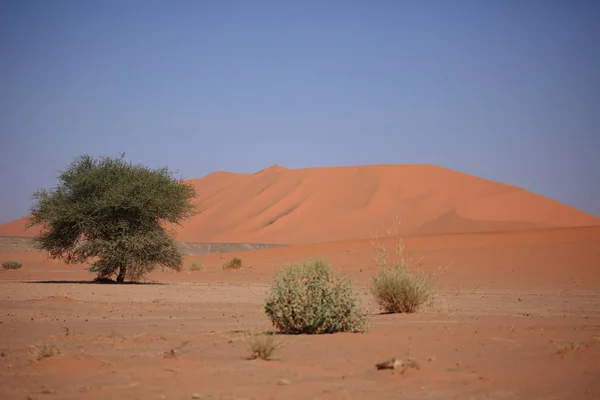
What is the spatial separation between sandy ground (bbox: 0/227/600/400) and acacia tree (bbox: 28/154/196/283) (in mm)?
4956

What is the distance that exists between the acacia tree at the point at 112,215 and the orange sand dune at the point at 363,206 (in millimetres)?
49739

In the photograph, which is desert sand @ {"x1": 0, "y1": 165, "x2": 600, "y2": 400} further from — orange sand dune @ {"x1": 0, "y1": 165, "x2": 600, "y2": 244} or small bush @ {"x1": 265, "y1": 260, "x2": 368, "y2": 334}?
orange sand dune @ {"x1": 0, "y1": 165, "x2": 600, "y2": 244}

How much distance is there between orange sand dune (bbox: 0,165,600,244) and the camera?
3145 inches

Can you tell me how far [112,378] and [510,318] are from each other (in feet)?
31.3

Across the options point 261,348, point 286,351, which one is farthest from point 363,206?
point 261,348

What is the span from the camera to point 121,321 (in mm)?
14594

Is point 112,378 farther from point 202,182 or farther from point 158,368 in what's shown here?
point 202,182

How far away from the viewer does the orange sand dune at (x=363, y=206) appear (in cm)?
7988

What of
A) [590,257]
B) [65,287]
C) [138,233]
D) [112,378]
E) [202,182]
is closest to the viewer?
[112,378]

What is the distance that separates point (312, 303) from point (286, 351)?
1688mm

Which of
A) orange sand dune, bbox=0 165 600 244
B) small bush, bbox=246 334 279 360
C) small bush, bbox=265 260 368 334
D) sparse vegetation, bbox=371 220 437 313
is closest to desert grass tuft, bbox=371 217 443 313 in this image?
Answer: sparse vegetation, bbox=371 220 437 313

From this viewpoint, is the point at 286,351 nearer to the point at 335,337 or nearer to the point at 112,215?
the point at 335,337

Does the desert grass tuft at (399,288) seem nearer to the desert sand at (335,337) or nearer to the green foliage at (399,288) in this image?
the green foliage at (399,288)

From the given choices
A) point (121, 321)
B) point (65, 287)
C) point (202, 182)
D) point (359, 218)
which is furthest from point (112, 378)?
point (202, 182)
